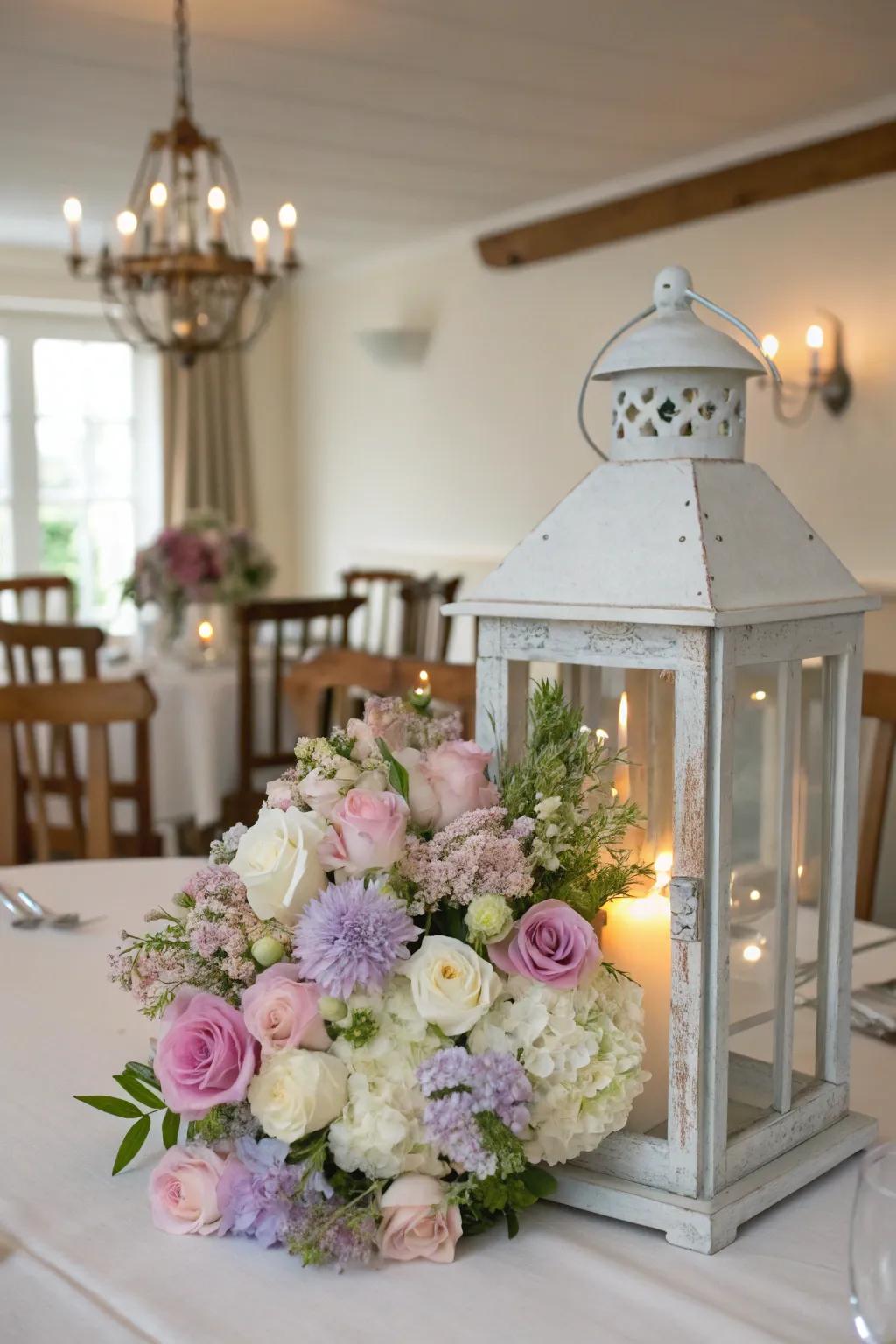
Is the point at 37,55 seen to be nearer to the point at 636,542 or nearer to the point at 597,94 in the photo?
the point at 597,94

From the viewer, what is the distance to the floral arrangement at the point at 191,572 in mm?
4133

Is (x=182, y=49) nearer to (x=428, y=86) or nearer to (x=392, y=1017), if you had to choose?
(x=428, y=86)

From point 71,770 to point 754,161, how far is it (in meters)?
2.95

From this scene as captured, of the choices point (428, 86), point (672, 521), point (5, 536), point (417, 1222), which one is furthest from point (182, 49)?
point (5, 536)

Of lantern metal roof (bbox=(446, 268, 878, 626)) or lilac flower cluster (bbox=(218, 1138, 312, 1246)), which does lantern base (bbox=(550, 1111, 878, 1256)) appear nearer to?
lilac flower cluster (bbox=(218, 1138, 312, 1246))

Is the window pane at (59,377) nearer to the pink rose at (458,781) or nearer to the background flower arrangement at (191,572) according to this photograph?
the background flower arrangement at (191,572)

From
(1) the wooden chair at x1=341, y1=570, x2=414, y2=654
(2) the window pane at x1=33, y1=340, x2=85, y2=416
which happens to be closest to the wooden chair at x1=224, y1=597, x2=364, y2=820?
(1) the wooden chair at x1=341, y1=570, x2=414, y2=654

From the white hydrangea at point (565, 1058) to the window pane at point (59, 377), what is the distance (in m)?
6.36

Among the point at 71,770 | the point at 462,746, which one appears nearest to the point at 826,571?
the point at 462,746

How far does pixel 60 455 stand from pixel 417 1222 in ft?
21.0

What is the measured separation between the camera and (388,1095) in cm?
75

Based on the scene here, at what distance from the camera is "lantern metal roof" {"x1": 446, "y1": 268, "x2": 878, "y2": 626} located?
0.79 m

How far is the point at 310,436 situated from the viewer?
7.06 metres

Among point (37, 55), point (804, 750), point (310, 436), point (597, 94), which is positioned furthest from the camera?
point (310, 436)
